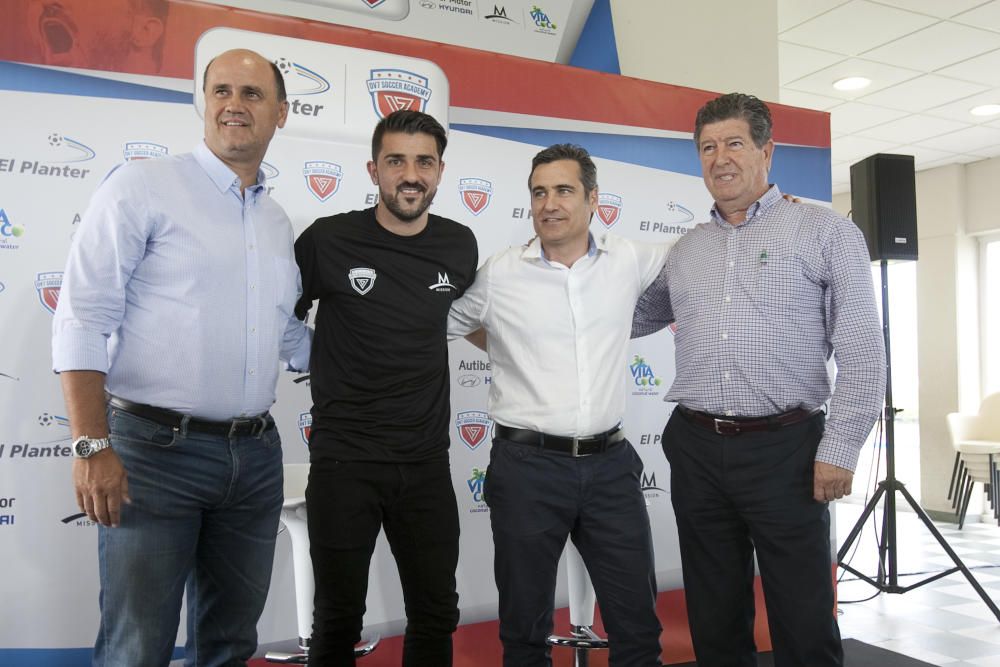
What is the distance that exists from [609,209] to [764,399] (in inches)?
56.0

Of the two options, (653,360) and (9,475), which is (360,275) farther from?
(653,360)

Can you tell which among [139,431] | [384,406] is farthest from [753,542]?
[139,431]

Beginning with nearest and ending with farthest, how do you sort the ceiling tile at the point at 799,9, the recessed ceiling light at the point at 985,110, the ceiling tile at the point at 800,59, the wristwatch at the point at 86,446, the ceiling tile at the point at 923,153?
the wristwatch at the point at 86,446 → the ceiling tile at the point at 799,9 → the ceiling tile at the point at 800,59 → the recessed ceiling light at the point at 985,110 → the ceiling tile at the point at 923,153

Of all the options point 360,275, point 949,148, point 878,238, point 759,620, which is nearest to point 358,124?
point 360,275

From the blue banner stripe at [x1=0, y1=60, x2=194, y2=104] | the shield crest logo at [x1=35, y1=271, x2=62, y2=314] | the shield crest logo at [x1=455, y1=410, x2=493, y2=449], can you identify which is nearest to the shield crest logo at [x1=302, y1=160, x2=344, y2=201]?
the blue banner stripe at [x1=0, y1=60, x2=194, y2=104]

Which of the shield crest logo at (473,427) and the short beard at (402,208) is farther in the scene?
the shield crest logo at (473,427)

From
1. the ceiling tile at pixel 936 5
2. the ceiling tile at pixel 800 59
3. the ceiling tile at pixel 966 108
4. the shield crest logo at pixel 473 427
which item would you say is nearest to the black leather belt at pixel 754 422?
the shield crest logo at pixel 473 427

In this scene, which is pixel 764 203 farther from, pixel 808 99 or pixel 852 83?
pixel 808 99

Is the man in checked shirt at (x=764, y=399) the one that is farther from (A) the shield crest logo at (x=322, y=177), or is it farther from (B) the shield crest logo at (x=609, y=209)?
(A) the shield crest logo at (x=322, y=177)

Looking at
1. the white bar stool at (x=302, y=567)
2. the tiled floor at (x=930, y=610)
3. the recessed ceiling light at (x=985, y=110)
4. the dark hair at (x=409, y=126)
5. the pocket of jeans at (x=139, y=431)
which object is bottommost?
the tiled floor at (x=930, y=610)

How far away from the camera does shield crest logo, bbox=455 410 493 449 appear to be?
3.02 m

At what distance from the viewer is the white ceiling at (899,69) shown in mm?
4777

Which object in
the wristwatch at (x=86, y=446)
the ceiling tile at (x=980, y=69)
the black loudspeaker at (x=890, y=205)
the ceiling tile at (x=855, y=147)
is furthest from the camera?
the ceiling tile at (x=855, y=147)

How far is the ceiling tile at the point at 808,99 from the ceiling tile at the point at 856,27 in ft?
2.76
